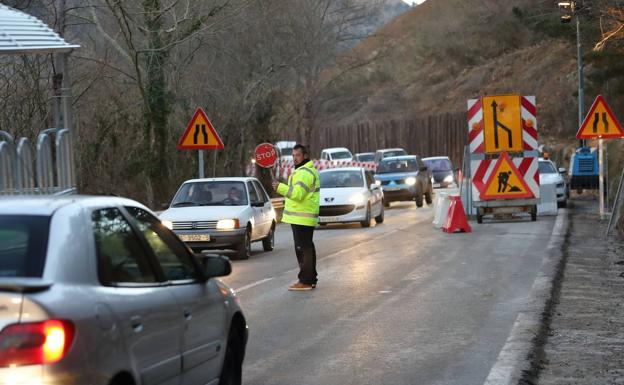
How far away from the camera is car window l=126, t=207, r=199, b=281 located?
6777mm

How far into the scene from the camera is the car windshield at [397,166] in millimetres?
42750

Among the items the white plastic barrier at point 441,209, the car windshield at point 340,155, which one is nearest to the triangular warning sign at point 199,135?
the white plastic barrier at point 441,209

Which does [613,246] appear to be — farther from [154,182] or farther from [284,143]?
[284,143]

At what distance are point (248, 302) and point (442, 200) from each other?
14.7 metres

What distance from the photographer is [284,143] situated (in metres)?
65.4

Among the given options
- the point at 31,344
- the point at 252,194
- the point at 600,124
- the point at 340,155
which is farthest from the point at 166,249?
the point at 340,155

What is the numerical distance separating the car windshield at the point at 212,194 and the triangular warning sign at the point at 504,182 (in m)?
7.85

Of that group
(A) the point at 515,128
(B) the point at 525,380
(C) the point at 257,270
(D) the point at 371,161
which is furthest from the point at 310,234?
(D) the point at 371,161

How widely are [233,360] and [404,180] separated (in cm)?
3403

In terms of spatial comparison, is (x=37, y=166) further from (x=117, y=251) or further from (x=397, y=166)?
(x=397, y=166)

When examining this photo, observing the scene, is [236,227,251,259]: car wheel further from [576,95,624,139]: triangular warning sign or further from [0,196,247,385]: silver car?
[0,196,247,385]: silver car

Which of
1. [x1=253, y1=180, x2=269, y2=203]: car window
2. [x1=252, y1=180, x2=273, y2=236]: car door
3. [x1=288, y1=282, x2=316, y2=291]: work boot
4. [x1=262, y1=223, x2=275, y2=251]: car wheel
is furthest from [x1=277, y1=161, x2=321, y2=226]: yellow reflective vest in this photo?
[x1=262, y1=223, x2=275, y2=251]: car wheel

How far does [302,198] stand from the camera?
15.7 metres

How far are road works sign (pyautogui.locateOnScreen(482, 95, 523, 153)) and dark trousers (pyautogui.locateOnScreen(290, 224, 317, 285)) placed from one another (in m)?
13.9
